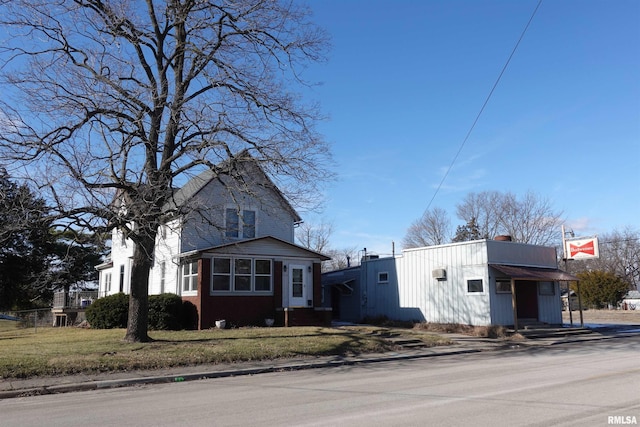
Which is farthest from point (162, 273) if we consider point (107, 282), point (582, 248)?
point (582, 248)

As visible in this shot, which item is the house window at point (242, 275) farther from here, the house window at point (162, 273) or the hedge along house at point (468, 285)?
the hedge along house at point (468, 285)

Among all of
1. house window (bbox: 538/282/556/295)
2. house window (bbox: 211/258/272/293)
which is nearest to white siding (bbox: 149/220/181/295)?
house window (bbox: 211/258/272/293)

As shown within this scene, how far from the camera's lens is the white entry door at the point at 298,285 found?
2483 cm

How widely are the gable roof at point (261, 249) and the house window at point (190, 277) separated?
676 mm

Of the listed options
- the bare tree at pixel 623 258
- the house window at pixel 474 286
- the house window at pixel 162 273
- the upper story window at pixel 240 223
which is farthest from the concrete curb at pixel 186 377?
the bare tree at pixel 623 258

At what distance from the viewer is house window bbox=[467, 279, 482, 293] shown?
2379 centimetres

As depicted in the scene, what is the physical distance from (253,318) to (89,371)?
11626 mm

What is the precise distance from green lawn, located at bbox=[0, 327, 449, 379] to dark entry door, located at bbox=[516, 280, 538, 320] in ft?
25.8

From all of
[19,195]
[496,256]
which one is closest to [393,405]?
[19,195]

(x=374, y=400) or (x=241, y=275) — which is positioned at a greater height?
(x=241, y=275)

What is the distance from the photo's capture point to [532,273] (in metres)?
24.1

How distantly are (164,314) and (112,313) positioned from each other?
3513 millimetres

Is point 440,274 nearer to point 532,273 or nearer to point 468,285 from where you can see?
point 468,285

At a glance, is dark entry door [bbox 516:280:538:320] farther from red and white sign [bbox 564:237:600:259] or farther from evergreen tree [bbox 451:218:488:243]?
evergreen tree [bbox 451:218:488:243]
